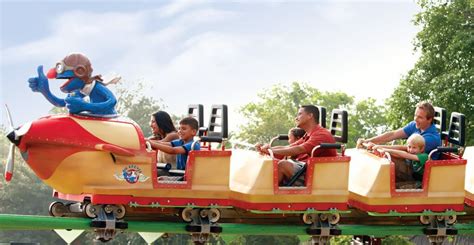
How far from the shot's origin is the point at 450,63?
30.4 metres

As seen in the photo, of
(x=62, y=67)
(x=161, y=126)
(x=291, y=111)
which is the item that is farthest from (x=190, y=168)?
(x=291, y=111)

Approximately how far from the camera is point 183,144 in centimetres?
1155

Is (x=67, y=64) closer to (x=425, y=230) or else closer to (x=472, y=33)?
(x=425, y=230)

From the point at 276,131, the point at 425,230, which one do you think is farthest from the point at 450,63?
the point at 276,131

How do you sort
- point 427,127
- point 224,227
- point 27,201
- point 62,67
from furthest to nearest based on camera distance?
point 27,201 → point 427,127 → point 224,227 → point 62,67

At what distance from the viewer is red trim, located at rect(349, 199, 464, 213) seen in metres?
12.1

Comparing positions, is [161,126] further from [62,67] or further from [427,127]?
[427,127]

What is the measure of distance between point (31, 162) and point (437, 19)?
2177 centimetres

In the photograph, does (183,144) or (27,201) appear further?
(27,201)

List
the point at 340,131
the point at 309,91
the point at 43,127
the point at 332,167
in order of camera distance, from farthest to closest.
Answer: the point at 309,91, the point at 340,131, the point at 332,167, the point at 43,127

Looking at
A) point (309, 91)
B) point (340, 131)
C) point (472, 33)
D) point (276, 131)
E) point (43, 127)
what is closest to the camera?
point (43, 127)

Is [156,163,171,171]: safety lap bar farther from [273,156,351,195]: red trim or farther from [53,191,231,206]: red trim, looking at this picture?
[273,156,351,195]: red trim

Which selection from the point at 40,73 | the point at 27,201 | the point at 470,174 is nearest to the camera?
the point at 40,73

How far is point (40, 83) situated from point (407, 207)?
444 cm
